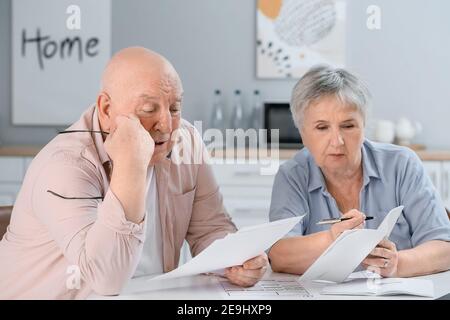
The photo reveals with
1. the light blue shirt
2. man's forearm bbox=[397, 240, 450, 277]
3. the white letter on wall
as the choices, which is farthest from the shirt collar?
the white letter on wall

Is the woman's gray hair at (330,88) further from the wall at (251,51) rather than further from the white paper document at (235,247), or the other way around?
the wall at (251,51)

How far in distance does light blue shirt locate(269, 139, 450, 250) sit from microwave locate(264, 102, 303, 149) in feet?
4.14

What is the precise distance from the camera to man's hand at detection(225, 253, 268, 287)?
86 cm

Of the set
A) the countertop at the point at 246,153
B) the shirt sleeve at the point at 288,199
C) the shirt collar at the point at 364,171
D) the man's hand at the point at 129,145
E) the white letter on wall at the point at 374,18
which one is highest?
the white letter on wall at the point at 374,18

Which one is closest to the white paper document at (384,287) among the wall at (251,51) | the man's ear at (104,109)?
the man's ear at (104,109)

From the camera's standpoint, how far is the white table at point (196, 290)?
81 cm

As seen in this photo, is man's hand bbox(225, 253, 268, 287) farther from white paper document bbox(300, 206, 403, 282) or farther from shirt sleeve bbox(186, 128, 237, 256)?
shirt sleeve bbox(186, 128, 237, 256)

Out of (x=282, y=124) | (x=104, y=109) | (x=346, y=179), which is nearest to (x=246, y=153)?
(x=282, y=124)

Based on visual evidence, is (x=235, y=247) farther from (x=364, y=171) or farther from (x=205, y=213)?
(x=364, y=171)

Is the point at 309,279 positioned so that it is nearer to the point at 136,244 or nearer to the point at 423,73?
the point at 136,244

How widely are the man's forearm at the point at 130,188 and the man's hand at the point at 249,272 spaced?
5.5 inches

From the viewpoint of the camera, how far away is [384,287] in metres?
0.84

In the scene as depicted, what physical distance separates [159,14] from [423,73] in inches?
35.1

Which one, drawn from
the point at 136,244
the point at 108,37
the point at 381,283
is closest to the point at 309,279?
the point at 381,283
